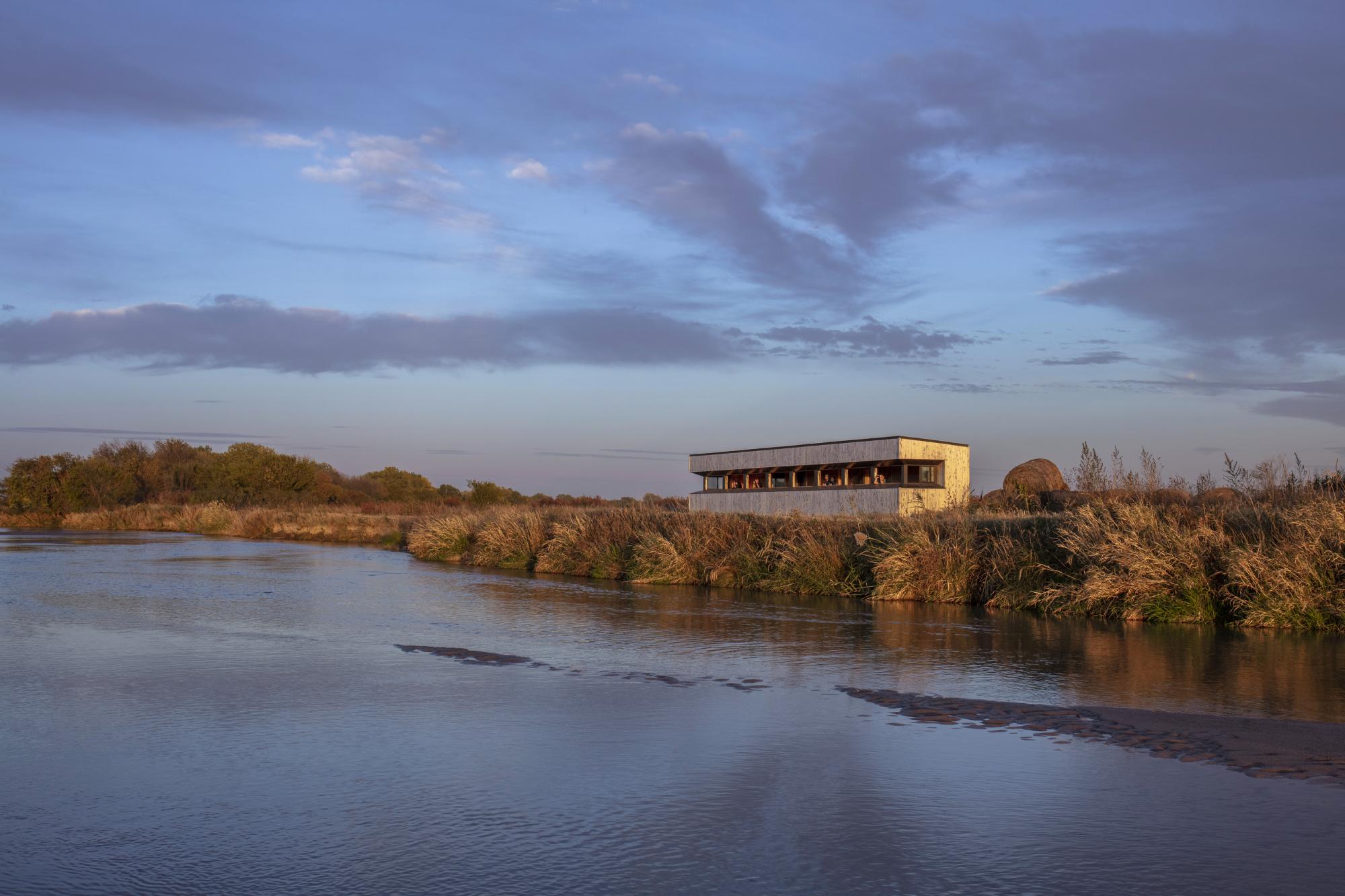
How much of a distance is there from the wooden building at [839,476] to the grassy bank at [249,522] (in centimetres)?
1432

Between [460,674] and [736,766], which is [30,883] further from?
[460,674]

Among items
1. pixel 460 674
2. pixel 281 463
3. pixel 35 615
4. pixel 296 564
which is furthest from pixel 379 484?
pixel 460 674

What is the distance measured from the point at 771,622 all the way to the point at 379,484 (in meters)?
87.9

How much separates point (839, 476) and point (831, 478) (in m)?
0.63

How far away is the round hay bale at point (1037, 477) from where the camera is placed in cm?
3784

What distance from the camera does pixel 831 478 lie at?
180 feet

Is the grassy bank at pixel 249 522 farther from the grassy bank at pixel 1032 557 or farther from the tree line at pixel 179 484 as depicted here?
the grassy bank at pixel 1032 557

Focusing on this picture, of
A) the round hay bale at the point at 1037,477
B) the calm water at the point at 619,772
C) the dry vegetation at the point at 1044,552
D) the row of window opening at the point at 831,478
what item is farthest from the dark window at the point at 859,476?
the calm water at the point at 619,772

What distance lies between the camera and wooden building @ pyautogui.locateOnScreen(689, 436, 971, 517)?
47562mm

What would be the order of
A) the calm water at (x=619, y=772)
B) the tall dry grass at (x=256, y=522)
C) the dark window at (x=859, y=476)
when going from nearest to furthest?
the calm water at (x=619, y=772) → the tall dry grass at (x=256, y=522) → the dark window at (x=859, y=476)

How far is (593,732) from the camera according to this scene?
22.6 ft

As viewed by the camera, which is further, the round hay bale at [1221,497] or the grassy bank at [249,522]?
the grassy bank at [249,522]

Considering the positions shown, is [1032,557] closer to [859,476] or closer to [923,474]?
[923,474]

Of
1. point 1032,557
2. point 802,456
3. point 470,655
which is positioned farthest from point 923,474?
point 470,655
